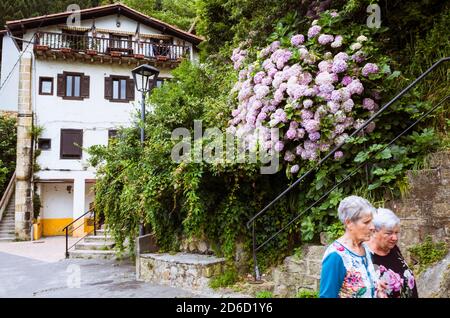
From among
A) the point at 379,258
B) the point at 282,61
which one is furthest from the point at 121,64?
the point at 379,258

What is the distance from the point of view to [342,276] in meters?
2.30

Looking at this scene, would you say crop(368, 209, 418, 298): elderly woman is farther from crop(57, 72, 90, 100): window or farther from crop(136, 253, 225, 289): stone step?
crop(57, 72, 90, 100): window

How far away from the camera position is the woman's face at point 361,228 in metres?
2.45

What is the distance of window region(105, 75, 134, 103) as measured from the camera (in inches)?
771

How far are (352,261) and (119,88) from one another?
19.2 meters

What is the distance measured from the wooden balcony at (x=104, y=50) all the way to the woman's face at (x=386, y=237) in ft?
55.0

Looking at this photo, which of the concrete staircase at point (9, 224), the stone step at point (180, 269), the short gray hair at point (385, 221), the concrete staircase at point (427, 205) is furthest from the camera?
the concrete staircase at point (9, 224)

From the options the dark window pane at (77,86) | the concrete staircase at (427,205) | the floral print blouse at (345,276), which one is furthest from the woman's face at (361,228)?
the dark window pane at (77,86)

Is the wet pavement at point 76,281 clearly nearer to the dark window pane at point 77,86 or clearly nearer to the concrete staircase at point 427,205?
the concrete staircase at point 427,205

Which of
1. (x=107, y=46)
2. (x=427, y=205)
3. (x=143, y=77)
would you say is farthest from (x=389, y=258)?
(x=107, y=46)

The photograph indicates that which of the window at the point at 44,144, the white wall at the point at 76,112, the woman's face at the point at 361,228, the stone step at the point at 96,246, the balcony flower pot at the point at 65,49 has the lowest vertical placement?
the stone step at the point at 96,246

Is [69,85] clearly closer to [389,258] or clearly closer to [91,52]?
[91,52]

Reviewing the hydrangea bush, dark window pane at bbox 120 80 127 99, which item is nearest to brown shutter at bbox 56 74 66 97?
dark window pane at bbox 120 80 127 99

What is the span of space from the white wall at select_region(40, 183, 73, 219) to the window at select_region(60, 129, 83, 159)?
6.74ft
